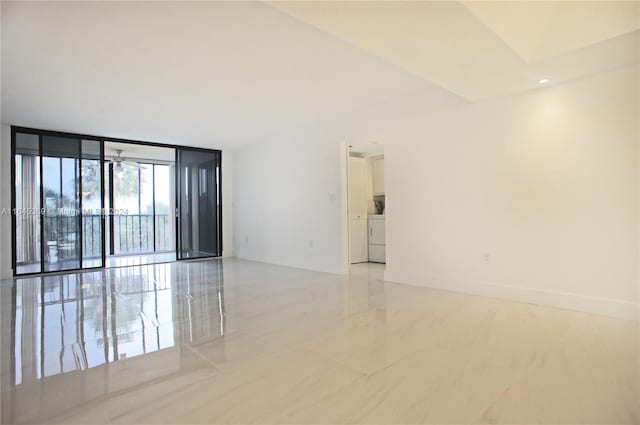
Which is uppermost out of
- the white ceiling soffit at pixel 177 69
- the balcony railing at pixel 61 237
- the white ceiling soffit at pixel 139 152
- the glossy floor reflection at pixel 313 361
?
the white ceiling soffit at pixel 139 152

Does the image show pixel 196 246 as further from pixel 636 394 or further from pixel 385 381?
pixel 636 394

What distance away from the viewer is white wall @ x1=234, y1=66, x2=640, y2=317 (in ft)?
9.93

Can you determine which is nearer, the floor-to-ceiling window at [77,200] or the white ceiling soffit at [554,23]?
the white ceiling soffit at [554,23]

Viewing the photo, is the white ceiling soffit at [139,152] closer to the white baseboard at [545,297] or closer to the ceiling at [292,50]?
the ceiling at [292,50]

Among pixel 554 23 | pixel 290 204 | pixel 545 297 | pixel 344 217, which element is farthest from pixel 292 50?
pixel 290 204

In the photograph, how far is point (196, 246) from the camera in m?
7.36

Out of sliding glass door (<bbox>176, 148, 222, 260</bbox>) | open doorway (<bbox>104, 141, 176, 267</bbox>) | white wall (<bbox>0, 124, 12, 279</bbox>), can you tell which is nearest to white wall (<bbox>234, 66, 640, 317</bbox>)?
sliding glass door (<bbox>176, 148, 222, 260</bbox>)

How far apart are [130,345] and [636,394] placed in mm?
3070

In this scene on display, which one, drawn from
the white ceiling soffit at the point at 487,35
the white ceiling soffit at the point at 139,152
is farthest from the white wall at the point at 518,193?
the white ceiling soffit at the point at 139,152

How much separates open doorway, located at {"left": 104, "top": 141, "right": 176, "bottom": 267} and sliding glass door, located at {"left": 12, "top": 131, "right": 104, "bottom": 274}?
107 inches

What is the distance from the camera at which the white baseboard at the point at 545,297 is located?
300 cm

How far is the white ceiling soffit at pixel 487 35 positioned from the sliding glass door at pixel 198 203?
560 cm

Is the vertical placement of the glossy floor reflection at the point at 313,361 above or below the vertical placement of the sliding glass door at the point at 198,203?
below

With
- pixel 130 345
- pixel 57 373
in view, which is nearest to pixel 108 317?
pixel 130 345
